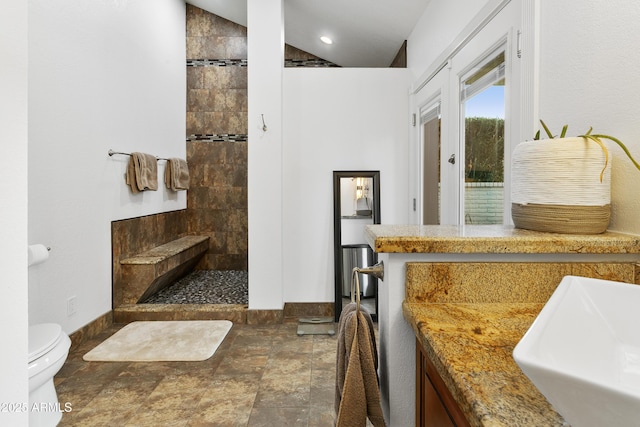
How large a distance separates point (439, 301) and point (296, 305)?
8.46 feet

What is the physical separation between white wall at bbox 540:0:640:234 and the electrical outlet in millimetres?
2964

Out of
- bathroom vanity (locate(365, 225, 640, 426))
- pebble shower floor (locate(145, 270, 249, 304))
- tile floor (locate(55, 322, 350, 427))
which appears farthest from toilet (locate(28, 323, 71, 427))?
pebble shower floor (locate(145, 270, 249, 304))

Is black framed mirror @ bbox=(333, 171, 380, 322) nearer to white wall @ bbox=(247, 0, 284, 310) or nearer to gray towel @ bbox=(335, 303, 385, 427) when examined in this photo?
white wall @ bbox=(247, 0, 284, 310)

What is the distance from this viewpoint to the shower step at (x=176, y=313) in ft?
10.3

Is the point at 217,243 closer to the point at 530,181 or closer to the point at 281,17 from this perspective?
the point at 281,17

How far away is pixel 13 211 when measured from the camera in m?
0.83

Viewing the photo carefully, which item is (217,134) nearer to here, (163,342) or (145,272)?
(145,272)

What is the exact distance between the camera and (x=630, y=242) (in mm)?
933

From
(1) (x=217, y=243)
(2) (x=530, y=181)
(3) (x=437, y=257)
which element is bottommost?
(1) (x=217, y=243)

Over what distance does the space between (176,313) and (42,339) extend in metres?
1.52

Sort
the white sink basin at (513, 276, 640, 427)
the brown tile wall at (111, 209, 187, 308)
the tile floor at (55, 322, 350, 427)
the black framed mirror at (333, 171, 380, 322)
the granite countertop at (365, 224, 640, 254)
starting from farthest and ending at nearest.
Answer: the black framed mirror at (333, 171, 380, 322) → the brown tile wall at (111, 209, 187, 308) → the tile floor at (55, 322, 350, 427) → the granite countertop at (365, 224, 640, 254) → the white sink basin at (513, 276, 640, 427)

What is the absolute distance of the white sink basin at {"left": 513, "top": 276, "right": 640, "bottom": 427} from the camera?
376 millimetres

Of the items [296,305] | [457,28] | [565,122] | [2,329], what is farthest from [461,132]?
[2,329]

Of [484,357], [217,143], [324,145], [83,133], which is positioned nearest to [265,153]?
[324,145]
